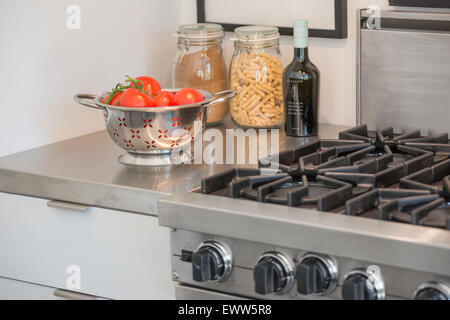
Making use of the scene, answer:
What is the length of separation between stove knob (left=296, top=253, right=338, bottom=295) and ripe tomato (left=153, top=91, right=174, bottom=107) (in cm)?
51

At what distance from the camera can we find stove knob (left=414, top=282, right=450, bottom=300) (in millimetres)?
1034

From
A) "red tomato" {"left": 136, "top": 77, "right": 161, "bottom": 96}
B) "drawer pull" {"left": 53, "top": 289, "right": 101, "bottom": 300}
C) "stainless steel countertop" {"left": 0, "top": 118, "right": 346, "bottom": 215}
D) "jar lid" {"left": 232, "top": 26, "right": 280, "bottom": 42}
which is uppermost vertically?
"jar lid" {"left": 232, "top": 26, "right": 280, "bottom": 42}

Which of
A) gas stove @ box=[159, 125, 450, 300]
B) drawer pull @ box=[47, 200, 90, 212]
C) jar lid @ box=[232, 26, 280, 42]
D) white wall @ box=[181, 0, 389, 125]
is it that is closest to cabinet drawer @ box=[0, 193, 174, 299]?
drawer pull @ box=[47, 200, 90, 212]

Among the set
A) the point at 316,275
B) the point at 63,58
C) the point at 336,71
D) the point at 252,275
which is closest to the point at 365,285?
the point at 316,275

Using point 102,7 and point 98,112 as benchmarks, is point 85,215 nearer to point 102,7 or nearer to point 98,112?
point 98,112

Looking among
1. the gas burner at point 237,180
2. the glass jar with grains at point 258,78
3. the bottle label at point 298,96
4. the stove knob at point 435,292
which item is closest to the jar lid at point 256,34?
the glass jar with grains at point 258,78

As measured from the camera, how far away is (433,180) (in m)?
1.31

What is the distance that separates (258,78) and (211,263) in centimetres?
64

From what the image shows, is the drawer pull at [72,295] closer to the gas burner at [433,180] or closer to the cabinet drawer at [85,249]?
the cabinet drawer at [85,249]

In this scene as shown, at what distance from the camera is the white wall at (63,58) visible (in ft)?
5.34

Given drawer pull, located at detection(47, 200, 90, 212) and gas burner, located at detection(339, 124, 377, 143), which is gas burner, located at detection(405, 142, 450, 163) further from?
drawer pull, located at detection(47, 200, 90, 212)

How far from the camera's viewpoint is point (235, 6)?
1.94 m
